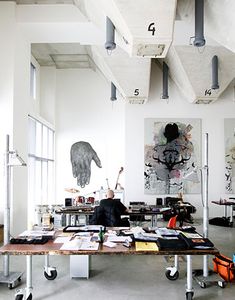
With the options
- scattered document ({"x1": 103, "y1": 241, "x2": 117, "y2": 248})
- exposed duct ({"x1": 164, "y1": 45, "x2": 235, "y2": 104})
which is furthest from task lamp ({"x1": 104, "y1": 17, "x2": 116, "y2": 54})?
scattered document ({"x1": 103, "y1": 241, "x2": 117, "y2": 248})

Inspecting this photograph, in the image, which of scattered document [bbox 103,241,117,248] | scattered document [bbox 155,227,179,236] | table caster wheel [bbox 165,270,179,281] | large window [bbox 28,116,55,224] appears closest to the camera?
scattered document [bbox 103,241,117,248]

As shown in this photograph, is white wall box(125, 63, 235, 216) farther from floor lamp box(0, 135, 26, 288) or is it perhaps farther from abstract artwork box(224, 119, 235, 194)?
floor lamp box(0, 135, 26, 288)

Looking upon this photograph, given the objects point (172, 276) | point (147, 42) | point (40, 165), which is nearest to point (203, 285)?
point (172, 276)

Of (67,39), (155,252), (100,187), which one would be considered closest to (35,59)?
(67,39)

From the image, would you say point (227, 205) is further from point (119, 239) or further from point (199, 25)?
point (119, 239)

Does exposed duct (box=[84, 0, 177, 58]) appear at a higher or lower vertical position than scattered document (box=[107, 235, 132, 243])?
higher

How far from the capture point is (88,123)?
10.8m

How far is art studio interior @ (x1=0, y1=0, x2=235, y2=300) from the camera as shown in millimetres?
3865

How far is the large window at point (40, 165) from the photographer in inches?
339

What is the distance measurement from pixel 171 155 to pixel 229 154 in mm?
1827

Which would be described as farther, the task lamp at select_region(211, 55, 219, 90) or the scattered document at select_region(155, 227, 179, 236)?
the task lamp at select_region(211, 55, 219, 90)

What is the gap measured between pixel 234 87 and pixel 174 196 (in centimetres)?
389

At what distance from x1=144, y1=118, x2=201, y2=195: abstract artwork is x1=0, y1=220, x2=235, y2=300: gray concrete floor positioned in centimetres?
458

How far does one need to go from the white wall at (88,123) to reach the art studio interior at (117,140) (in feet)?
0.12
